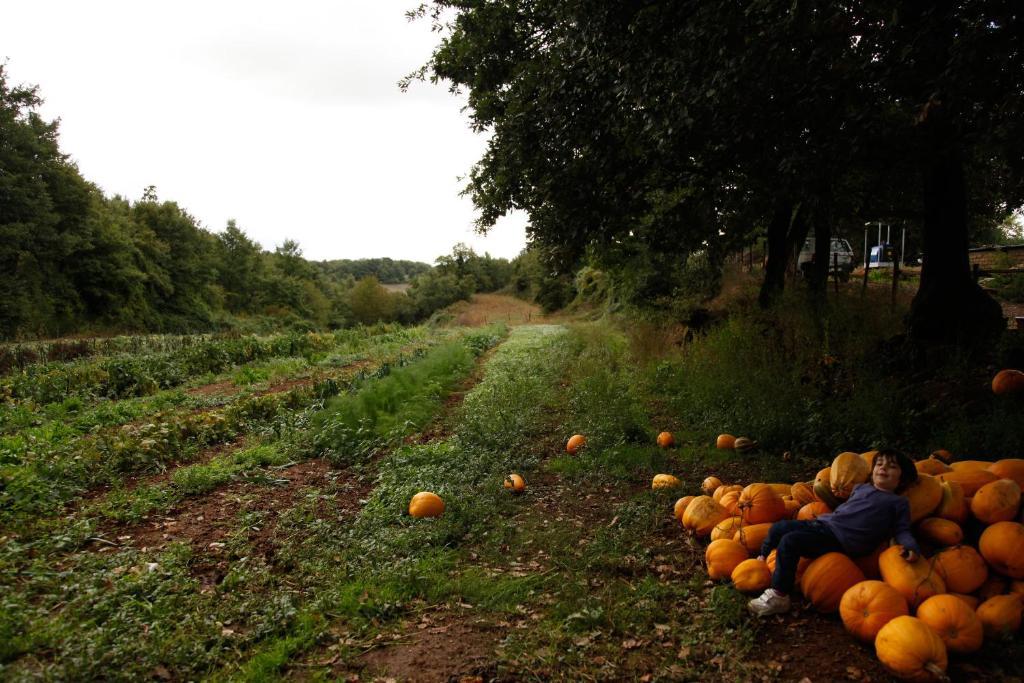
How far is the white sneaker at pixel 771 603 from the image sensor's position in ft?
10.6

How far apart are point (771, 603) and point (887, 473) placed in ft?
3.52

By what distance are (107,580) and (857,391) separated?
26.6ft

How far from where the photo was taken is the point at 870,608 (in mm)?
2920

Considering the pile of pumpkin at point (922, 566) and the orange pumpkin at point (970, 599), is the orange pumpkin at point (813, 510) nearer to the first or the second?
the pile of pumpkin at point (922, 566)

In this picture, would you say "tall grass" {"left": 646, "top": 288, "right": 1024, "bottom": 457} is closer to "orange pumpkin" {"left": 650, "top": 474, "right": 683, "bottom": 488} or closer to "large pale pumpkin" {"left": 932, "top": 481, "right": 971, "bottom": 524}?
"orange pumpkin" {"left": 650, "top": 474, "right": 683, "bottom": 488}

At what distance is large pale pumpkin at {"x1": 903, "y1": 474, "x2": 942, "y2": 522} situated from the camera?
330 cm

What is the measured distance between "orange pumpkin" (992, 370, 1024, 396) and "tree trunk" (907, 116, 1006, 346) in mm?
1317

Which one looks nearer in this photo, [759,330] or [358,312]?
[759,330]

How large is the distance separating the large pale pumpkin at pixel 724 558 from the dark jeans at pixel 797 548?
37 cm

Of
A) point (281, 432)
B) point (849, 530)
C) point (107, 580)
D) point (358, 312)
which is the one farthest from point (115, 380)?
point (358, 312)

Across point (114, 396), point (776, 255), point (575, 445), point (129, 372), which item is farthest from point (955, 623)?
point (129, 372)

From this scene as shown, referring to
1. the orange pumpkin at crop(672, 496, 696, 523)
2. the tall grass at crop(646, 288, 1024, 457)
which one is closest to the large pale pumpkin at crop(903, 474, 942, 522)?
the orange pumpkin at crop(672, 496, 696, 523)

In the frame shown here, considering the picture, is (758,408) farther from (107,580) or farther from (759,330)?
(107,580)

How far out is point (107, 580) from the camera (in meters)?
4.17
